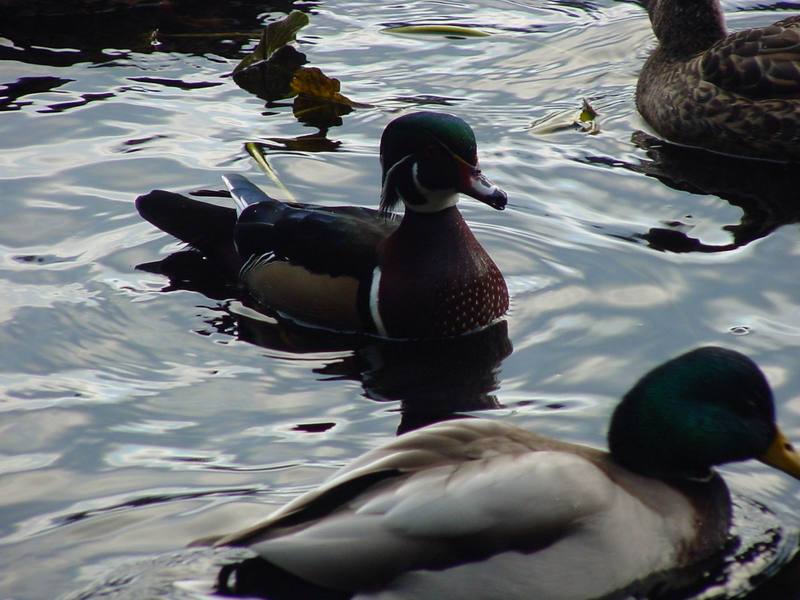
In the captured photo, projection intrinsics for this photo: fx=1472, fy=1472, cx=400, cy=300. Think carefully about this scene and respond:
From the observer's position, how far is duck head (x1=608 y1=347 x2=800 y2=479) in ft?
17.1

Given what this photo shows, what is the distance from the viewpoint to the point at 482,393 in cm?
674

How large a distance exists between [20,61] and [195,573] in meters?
6.97

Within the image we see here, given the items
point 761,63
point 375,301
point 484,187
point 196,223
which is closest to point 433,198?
point 484,187

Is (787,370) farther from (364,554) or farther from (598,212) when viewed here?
(364,554)

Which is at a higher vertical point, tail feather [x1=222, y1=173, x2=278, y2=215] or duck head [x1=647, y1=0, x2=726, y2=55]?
duck head [x1=647, y1=0, x2=726, y2=55]

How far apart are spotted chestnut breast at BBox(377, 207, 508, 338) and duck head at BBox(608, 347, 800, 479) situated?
212 centimetres

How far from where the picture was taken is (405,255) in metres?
7.29

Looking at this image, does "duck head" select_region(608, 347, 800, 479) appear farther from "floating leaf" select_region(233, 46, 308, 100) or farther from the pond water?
"floating leaf" select_region(233, 46, 308, 100)

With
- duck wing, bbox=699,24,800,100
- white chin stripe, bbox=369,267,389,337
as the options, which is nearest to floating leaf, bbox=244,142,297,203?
white chin stripe, bbox=369,267,389,337

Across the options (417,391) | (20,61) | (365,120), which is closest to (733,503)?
(417,391)

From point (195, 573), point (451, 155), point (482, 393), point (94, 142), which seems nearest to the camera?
point (195, 573)

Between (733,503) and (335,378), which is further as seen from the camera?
(335,378)

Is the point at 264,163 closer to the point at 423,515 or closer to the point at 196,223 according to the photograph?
the point at 196,223

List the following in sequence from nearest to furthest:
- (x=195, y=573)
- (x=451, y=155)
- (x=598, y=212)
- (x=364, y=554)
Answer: (x=364, y=554) → (x=195, y=573) → (x=451, y=155) → (x=598, y=212)
